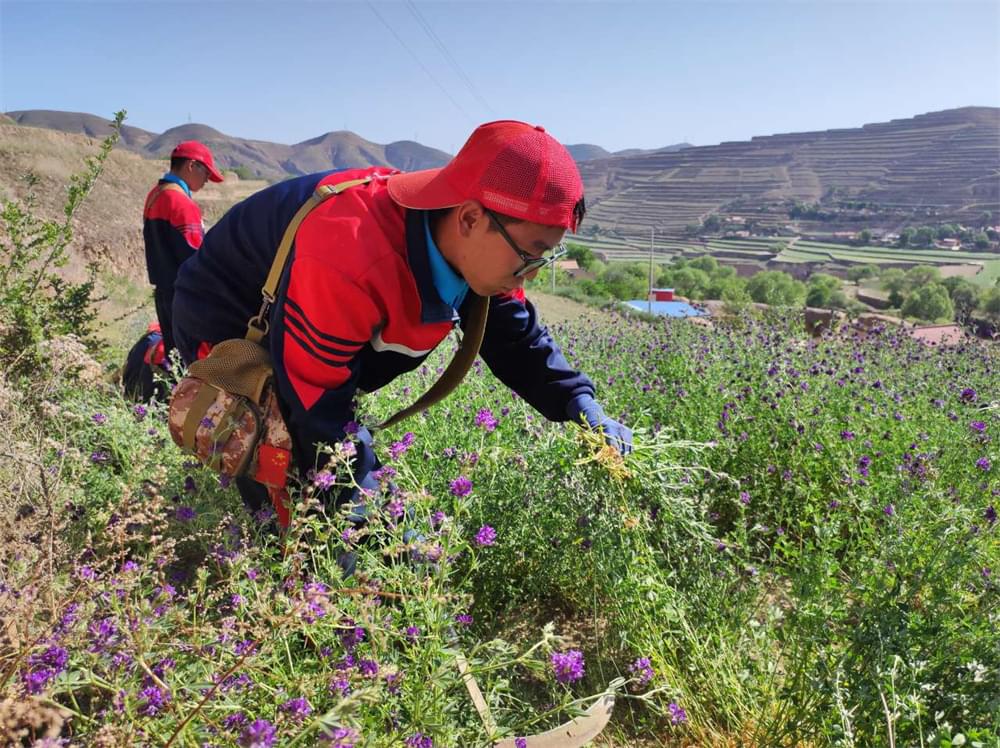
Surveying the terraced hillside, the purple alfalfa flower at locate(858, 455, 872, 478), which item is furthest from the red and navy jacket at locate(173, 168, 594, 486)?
the terraced hillside

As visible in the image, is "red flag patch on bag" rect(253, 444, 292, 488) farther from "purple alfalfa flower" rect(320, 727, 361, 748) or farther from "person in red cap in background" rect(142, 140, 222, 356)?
"person in red cap in background" rect(142, 140, 222, 356)

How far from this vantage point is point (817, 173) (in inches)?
2148

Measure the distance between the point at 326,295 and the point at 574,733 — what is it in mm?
1075

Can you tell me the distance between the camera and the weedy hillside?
118 cm

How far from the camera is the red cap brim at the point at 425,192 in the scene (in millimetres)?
1498

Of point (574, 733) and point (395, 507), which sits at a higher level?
point (395, 507)

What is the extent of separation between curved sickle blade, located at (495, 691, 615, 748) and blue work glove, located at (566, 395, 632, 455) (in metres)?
0.64

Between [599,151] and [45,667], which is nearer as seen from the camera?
[45,667]

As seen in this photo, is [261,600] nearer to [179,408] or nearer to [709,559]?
[179,408]

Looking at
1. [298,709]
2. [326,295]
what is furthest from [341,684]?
[326,295]

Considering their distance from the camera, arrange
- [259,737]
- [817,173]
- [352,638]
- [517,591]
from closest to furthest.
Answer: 1. [259,737]
2. [352,638]
3. [517,591]
4. [817,173]

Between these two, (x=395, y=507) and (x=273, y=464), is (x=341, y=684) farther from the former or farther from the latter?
(x=273, y=464)

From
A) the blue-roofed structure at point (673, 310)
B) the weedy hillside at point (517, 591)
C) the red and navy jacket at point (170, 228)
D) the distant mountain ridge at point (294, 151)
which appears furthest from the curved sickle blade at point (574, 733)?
the distant mountain ridge at point (294, 151)

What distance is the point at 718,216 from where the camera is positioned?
5022 cm
